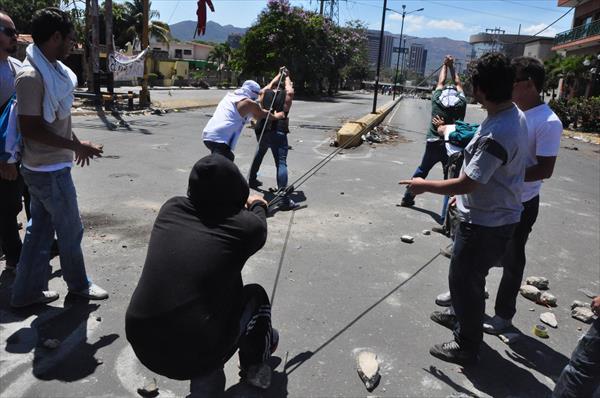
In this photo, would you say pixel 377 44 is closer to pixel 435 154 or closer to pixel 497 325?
pixel 435 154

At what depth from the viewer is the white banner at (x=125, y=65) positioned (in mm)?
17625

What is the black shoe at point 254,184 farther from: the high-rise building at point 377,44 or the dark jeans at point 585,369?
the high-rise building at point 377,44

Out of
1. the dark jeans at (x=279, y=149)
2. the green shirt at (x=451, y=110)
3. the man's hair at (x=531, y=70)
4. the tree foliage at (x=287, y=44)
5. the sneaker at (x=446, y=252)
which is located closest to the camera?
the man's hair at (x=531, y=70)

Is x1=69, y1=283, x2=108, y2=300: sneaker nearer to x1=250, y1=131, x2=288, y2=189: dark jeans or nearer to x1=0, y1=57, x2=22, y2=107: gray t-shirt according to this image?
x1=0, y1=57, x2=22, y2=107: gray t-shirt

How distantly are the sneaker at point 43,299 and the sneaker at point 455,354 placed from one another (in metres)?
2.86

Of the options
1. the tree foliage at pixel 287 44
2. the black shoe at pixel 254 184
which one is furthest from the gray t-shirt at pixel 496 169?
the tree foliage at pixel 287 44

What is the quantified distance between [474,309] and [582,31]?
37.4 meters

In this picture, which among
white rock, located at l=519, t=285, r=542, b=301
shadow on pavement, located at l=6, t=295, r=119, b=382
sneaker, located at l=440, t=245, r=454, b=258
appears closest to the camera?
shadow on pavement, located at l=6, t=295, r=119, b=382

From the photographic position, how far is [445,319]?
3680 millimetres

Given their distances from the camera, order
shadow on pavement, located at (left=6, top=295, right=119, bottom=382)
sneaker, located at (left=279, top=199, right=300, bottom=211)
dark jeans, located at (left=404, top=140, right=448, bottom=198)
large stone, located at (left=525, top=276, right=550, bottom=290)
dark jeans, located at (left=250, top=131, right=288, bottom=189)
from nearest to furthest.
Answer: shadow on pavement, located at (left=6, top=295, right=119, bottom=382) < large stone, located at (left=525, top=276, right=550, bottom=290) < dark jeans, located at (left=404, top=140, right=448, bottom=198) < sneaker, located at (left=279, top=199, right=300, bottom=211) < dark jeans, located at (left=250, top=131, right=288, bottom=189)

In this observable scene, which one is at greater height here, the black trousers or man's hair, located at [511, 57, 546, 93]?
man's hair, located at [511, 57, 546, 93]

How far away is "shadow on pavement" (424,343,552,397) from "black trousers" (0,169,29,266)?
3.46 metres

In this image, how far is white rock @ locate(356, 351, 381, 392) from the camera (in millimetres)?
2904

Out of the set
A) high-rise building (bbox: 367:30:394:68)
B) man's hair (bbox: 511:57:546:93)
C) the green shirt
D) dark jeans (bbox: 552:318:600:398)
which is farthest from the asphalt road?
high-rise building (bbox: 367:30:394:68)
